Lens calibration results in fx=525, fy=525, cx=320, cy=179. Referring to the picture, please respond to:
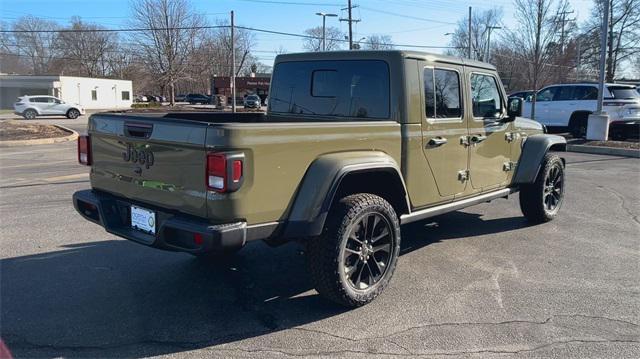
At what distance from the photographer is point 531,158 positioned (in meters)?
6.19

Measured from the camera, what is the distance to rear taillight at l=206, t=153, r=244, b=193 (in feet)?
10.2

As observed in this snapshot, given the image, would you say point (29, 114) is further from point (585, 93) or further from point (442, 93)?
point (442, 93)

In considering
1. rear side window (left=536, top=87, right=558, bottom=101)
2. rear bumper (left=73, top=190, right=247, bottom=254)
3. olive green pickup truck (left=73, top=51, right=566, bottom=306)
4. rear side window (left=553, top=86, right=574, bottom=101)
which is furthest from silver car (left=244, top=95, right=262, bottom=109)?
rear bumper (left=73, top=190, right=247, bottom=254)

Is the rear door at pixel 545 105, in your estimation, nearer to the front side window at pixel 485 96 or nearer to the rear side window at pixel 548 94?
the rear side window at pixel 548 94

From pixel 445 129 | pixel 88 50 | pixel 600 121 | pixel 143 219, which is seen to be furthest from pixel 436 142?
pixel 88 50

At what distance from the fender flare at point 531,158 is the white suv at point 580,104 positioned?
11.9 metres

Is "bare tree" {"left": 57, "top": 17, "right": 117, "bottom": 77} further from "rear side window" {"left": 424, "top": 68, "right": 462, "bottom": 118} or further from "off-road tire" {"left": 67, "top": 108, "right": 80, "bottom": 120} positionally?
"rear side window" {"left": 424, "top": 68, "right": 462, "bottom": 118}

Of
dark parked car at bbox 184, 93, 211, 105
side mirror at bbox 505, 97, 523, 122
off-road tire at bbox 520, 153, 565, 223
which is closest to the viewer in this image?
side mirror at bbox 505, 97, 523, 122

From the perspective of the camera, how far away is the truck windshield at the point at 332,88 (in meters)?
4.47

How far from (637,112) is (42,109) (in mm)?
34247

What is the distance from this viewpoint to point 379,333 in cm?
357

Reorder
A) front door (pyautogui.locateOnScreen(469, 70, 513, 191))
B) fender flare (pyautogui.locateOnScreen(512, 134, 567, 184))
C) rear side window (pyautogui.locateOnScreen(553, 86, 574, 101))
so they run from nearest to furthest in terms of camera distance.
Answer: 1. front door (pyautogui.locateOnScreen(469, 70, 513, 191))
2. fender flare (pyautogui.locateOnScreen(512, 134, 567, 184))
3. rear side window (pyautogui.locateOnScreen(553, 86, 574, 101))

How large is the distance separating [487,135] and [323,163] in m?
2.48

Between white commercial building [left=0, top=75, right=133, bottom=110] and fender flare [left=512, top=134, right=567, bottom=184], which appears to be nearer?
fender flare [left=512, top=134, right=567, bottom=184]
